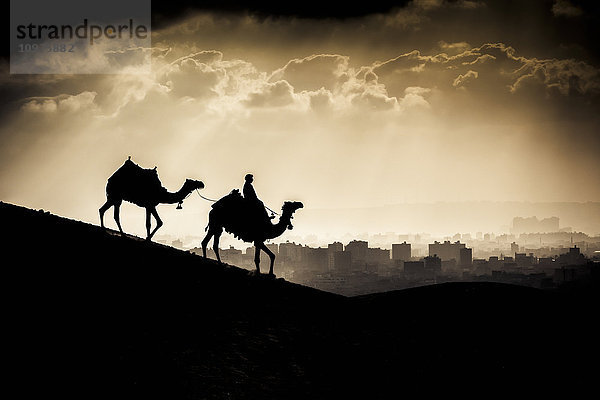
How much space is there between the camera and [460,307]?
22.1m

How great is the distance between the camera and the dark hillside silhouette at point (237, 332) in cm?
1436

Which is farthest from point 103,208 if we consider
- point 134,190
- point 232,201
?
point 232,201

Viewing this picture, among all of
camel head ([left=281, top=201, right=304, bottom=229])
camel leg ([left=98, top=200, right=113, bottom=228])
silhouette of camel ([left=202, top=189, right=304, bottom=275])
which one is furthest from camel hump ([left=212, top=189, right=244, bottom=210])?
camel leg ([left=98, top=200, right=113, bottom=228])

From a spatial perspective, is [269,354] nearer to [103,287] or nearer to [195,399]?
[195,399]

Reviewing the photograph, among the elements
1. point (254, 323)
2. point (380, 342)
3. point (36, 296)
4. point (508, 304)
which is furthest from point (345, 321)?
point (36, 296)

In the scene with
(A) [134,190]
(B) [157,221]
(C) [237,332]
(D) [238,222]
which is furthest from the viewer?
(B) [157,221]

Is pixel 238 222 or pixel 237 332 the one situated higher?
pixel 238 222

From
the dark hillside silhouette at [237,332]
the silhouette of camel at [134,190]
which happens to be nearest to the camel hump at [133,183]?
the silhouette of camel at [134,190]

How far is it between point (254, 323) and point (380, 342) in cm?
382

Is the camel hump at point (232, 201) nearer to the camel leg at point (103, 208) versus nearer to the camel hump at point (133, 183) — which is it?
the camel hump at point (133, 183)

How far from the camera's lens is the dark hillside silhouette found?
14359mm

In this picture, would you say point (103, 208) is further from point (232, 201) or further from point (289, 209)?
point (289, 209)

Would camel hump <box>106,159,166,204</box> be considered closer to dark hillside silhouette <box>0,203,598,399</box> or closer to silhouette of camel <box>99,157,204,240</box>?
silhouette of camel <box>99,157,204,240</box>

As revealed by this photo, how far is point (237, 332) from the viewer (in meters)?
17.0
